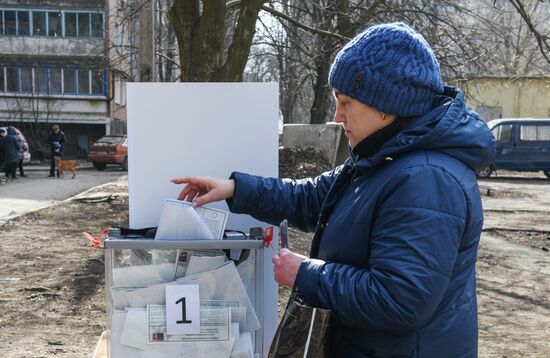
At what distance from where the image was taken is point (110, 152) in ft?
86.1

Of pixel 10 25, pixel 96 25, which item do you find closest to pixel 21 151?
pixel 96 25

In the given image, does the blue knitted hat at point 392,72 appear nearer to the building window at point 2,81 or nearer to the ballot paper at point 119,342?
the ballot paper at point 119,342

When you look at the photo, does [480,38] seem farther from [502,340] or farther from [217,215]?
[217,215]

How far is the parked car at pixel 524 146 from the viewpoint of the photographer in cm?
2294

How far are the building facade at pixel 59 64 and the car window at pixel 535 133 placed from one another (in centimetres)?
2119

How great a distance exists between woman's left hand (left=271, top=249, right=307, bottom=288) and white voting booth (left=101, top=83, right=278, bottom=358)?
22.4 inches

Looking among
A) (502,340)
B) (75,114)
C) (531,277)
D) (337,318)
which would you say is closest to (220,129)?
(337,318)

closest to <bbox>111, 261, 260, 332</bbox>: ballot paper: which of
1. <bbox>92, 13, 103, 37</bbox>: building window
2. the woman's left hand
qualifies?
the woman's left hand

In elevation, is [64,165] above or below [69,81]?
below

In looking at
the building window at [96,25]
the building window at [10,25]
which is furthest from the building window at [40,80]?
the building window at [96,25]

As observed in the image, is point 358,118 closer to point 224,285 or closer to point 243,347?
point 224,285

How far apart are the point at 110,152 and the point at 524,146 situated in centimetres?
1553

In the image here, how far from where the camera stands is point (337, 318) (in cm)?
180

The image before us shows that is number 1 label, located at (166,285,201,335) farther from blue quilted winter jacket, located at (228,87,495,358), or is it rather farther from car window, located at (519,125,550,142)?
car window, located at (519,125,550,142)
